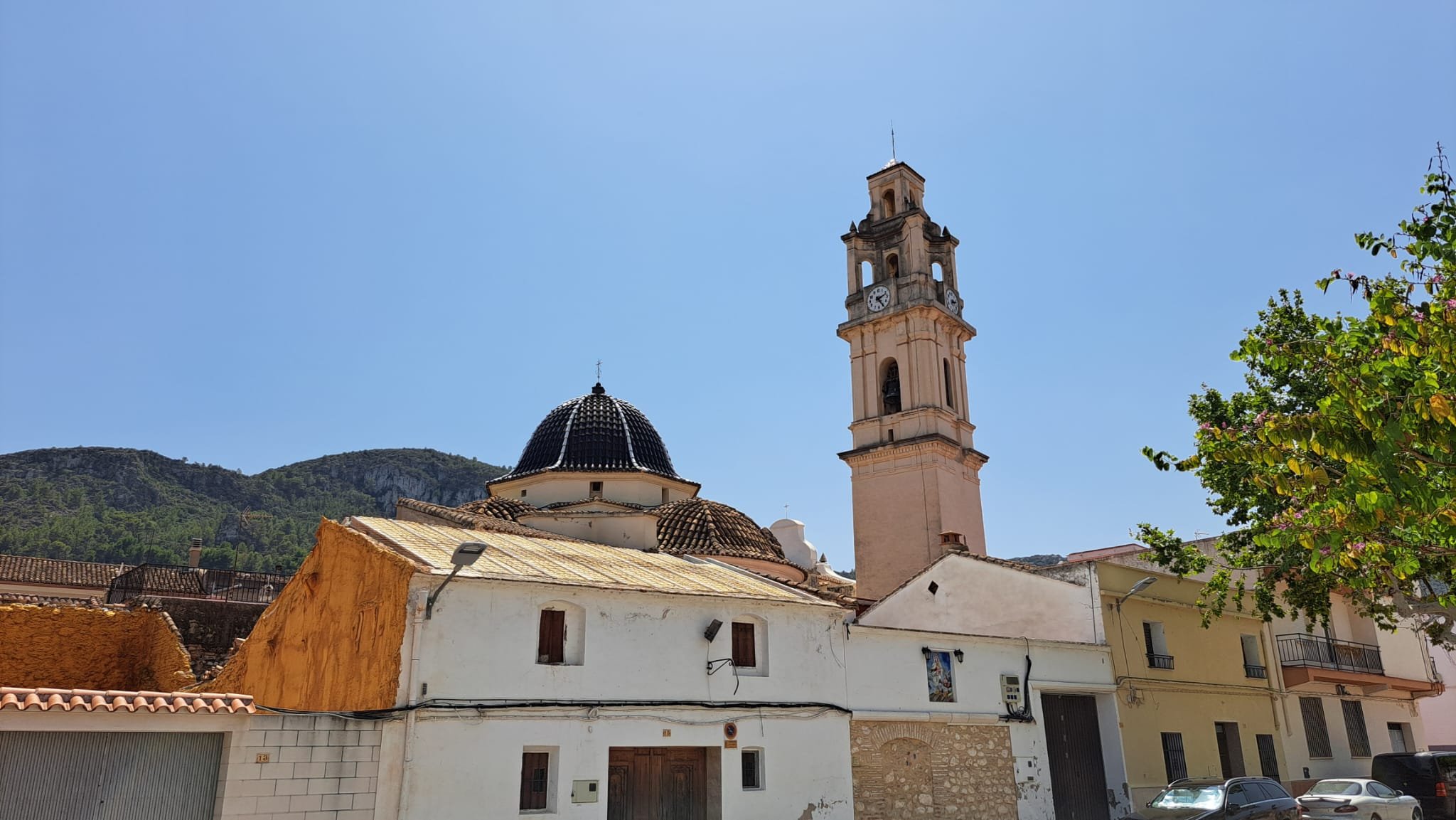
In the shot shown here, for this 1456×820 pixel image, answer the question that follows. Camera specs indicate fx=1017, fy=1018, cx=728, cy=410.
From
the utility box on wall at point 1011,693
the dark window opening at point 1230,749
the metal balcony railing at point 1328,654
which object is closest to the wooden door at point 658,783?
the utility box on wall at point 1011,693

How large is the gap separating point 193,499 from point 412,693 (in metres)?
85.3

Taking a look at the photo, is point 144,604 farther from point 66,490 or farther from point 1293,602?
point 66,490

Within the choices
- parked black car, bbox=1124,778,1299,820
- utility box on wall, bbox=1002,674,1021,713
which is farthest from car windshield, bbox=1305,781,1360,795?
utility box on wall, bbox=1002,674,1021,713

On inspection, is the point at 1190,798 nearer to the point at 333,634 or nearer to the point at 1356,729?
the point at 333,634

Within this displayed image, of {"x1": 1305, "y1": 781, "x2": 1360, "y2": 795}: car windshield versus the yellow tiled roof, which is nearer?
the yellow tiled roof

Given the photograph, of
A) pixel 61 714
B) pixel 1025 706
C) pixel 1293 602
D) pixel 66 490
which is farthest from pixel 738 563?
pixel 66 490

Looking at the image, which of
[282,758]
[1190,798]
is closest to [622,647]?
[282,758]

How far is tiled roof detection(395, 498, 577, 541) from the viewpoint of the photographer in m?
21.8

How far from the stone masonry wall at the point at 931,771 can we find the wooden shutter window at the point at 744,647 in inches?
86.7

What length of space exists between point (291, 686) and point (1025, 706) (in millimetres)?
13241

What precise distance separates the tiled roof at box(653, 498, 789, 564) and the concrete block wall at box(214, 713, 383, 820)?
15.6 meters

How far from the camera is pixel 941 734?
59.8ft

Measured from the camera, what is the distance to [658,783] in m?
15.3

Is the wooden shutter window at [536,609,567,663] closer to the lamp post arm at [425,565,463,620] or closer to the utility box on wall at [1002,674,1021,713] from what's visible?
the lamp post arm at [425,565,463,620]
